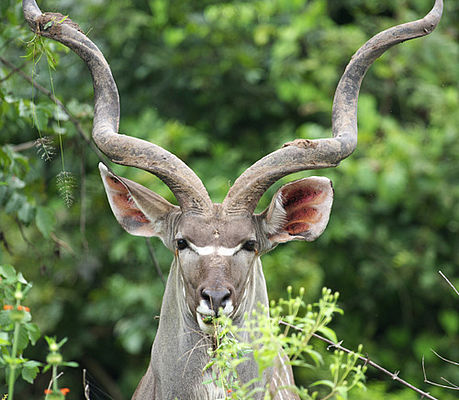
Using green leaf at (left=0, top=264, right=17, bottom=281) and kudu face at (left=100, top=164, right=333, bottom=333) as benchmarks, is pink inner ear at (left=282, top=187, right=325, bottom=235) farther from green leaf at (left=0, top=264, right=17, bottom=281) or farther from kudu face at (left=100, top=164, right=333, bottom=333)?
green leaf at (left=0, top=264, right=17, bottom=281)

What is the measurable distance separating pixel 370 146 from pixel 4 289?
4.92 metres

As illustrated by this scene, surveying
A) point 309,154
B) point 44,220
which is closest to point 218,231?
point 309,154

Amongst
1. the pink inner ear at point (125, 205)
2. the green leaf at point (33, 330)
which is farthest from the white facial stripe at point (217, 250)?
the green leaf at point (33, 330)

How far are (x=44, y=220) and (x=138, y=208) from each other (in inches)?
34.8

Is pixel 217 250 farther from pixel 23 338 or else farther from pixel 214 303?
pixel 23 338

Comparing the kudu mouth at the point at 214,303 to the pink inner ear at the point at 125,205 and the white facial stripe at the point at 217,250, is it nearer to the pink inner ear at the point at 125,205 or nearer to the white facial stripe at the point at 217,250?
the white facial stripe at the point at 217,250

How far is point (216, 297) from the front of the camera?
330cm

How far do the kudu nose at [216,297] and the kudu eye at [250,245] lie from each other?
35 cm

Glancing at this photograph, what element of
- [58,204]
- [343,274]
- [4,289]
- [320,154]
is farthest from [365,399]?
[4,289]

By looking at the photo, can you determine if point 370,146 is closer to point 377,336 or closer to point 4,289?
point 377,336

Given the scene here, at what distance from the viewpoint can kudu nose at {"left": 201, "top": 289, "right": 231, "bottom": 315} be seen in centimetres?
330

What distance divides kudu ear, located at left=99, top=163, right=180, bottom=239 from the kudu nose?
0.67m

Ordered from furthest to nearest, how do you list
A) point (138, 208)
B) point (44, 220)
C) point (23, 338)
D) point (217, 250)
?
point (44, 220) < point (138, 208) < point (217, 250) < point (23, 338)

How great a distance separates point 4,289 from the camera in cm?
330
